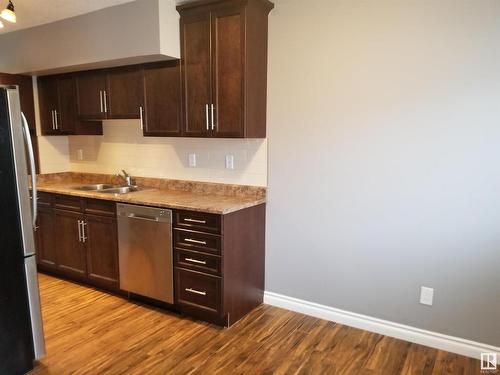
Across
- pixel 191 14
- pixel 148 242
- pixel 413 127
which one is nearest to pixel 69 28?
pixel 191 14

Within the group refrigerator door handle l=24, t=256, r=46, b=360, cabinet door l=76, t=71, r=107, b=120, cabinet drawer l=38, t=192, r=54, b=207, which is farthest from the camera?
cabinet drawer l=38, t=192, r=54, b=207

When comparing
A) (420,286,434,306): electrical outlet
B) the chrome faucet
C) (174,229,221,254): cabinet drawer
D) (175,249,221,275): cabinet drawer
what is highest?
the chrome faucet

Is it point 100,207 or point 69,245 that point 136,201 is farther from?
point 69,245

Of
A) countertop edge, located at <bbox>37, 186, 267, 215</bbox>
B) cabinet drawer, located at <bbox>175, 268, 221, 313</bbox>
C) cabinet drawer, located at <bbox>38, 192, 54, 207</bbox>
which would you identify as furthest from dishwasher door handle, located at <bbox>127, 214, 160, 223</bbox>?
cabinet drawer, located at <bbox>38, 192, 54, 207</bbox>

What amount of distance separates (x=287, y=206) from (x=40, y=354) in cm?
201

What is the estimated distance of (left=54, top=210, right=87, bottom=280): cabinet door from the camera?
348 centimetres

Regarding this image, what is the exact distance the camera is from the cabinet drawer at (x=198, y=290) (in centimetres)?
274

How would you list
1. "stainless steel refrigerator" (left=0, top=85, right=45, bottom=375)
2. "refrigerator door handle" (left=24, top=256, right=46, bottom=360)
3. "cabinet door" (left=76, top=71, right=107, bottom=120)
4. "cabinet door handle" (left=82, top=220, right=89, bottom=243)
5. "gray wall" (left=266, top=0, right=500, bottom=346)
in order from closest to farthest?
"stainless steel refrigerator" (left=0, top=85, right=45, bottom=375), "refrigerator door handle" (left=24, top=256, right=46, bottom=360), "gray wall" (left=266, top=0, right=500, bottom=346), "cabinet door handle" (left=82, top=220, right=89, bottom=243), "cabinet door" (left=76, top=71, right=107, bottom=120)

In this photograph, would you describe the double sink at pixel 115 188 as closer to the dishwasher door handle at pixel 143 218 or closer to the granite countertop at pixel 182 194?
the granite countertop at pixel 182 194

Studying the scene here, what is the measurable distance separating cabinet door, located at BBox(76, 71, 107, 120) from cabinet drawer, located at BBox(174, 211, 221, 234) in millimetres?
1472

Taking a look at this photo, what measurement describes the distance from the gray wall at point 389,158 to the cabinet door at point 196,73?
527mm

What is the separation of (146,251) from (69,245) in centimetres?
106

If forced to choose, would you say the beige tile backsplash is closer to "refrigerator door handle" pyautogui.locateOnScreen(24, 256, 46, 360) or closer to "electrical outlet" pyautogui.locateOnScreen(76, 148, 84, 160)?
"electrical outlet" pyautogui.locateOnScreen(76, 148, 84, 160)

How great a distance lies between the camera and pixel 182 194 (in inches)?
131
